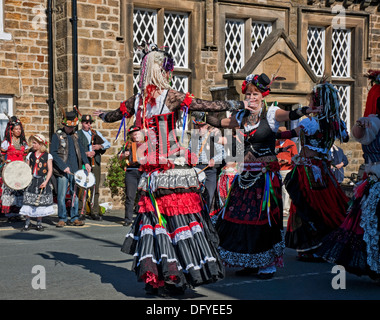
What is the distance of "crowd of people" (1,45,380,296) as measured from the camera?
6.31m

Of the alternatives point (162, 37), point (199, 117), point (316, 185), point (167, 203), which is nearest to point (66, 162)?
point (199, 117)

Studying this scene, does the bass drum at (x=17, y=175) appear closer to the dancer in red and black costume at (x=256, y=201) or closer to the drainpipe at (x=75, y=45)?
the drainpipe at (x=75, y=45)

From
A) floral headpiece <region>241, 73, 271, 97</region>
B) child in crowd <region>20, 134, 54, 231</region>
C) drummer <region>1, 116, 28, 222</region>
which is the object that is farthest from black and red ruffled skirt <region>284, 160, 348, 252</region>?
drummer <region>1, 116, 28, 222</region>

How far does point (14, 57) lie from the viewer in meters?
15.8

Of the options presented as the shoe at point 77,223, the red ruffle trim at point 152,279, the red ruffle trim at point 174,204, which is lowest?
the shoe at point 77,223

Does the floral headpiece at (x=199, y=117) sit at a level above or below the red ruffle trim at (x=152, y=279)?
above

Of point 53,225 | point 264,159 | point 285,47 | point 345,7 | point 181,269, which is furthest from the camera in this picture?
point 345,7

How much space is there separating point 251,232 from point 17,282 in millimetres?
2502

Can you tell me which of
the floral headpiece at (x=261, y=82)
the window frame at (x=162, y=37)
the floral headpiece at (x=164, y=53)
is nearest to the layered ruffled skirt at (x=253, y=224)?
the floral headpiece at (x=261, y=82)

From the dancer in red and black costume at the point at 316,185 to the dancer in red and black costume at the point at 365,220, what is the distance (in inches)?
59.1

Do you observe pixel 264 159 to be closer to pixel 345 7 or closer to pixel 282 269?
pixel 282 269

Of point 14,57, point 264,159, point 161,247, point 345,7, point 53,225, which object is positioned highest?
point 345,7

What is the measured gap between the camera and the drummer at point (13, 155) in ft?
44.0
